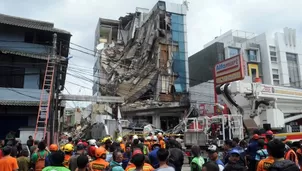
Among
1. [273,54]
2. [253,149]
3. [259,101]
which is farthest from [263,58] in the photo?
[253,149]

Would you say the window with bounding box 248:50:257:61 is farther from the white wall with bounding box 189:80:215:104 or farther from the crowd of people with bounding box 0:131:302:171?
the crowd of people with bounding box 0:131:302:171

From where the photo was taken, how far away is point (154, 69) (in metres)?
31.8

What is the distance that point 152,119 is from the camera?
102 feet

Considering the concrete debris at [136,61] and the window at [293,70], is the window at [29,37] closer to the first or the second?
the concrete debris at [136,61]

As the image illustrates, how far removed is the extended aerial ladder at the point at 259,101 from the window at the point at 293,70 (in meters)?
25.6

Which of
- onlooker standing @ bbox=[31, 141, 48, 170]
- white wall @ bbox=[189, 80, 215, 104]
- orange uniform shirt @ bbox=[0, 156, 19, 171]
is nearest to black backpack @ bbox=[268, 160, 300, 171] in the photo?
orange uniform shirt @ bbox=[0, 156, 19, 171]

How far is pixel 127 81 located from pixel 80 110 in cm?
2174

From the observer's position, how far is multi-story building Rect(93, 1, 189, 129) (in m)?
30.9

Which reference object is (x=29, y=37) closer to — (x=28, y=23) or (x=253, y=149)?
(x=28, y=23)

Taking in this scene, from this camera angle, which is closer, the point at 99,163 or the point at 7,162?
the point at 99,163

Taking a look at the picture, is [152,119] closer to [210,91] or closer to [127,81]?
[127,81]

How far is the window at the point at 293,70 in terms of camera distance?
36844 millimetres

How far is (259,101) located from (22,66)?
14882 millimetres

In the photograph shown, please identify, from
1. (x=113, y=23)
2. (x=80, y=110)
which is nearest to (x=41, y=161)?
(x=113, y=23)
